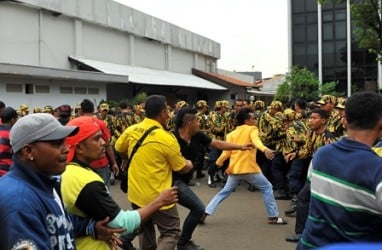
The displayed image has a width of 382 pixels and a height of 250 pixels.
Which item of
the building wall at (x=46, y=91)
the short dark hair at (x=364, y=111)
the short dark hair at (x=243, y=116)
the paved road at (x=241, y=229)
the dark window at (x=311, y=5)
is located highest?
the dark window at (x=311, y=5)

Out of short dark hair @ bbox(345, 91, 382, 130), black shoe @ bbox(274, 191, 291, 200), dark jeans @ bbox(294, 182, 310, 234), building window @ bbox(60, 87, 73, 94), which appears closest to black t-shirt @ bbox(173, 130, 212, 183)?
dark jeans @ bbox(294, 182, 310, 234)

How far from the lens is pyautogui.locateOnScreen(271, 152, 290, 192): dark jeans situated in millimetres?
10156

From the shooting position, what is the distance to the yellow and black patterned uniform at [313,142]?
25.2ft

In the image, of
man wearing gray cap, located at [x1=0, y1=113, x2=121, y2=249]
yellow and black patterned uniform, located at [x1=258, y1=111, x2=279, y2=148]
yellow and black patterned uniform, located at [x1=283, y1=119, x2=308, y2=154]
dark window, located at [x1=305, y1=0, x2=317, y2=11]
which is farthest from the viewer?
dark window, located at [x1=305, y1=0, x2=317, y2=11]

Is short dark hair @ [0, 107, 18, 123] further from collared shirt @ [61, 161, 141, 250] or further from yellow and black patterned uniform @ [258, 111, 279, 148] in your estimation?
yellow and black patterned uniform @ [258, 111, 279, 148]

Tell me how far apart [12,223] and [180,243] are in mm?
4167

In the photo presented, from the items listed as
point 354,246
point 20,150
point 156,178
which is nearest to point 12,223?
point 20,150

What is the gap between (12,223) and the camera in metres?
2.15

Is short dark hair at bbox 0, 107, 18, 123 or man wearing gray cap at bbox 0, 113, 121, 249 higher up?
short dark hair at bbox 0, 107, 18, 123

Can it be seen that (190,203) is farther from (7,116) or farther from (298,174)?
(298,174)

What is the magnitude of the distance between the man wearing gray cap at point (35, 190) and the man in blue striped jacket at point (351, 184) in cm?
135

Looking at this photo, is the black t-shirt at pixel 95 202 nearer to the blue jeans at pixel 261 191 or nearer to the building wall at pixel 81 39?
the blue jeans at pixel 261 191

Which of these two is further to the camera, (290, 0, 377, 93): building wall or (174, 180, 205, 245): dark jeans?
(290, 0, 377, 93): building wall

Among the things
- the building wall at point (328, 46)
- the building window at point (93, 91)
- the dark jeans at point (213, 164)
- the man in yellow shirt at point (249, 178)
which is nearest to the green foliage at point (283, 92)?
the building window at point (93, 91)
